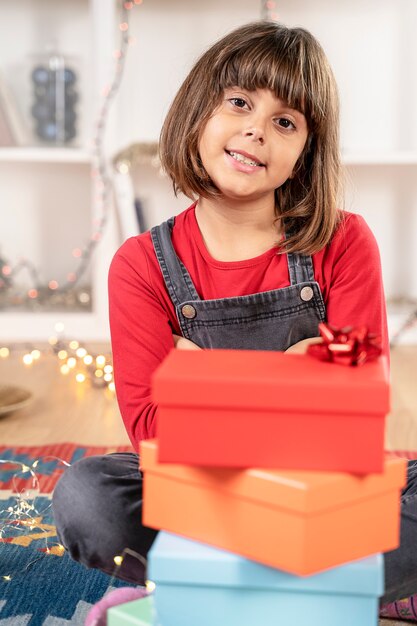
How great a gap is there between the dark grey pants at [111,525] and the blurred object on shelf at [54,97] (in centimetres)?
193

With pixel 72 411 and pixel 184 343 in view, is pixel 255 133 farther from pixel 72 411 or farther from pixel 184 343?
pixel 72 411

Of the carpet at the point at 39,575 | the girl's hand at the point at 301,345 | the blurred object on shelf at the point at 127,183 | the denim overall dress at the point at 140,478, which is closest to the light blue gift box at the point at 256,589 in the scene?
the denim overall dress at the point at 140,478

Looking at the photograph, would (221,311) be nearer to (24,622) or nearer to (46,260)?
(24,622)

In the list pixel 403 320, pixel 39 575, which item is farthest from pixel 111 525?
pixel 403 320

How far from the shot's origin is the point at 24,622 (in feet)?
3.68

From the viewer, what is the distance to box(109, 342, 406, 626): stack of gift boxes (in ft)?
2.68

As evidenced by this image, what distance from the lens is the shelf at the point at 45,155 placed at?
2.77m

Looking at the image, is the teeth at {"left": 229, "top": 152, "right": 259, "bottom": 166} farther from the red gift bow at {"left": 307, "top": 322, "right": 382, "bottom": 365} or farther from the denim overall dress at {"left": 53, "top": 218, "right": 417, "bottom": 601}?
the red gift bow at {"left": 307, "top": 322, "right": 382, "bottom": 365}

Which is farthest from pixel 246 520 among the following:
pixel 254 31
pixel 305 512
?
pixel 254 31

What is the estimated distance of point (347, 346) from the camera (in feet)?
2.87

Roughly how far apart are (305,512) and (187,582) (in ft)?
0.48

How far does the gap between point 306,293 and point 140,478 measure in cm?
35

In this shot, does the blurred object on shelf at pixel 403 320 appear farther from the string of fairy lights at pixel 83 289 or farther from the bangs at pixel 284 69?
the bangs at pixel 284 69

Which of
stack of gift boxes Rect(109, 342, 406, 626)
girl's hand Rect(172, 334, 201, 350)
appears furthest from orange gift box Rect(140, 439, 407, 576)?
girl's hand Rect(172, 334, 201, 350)
